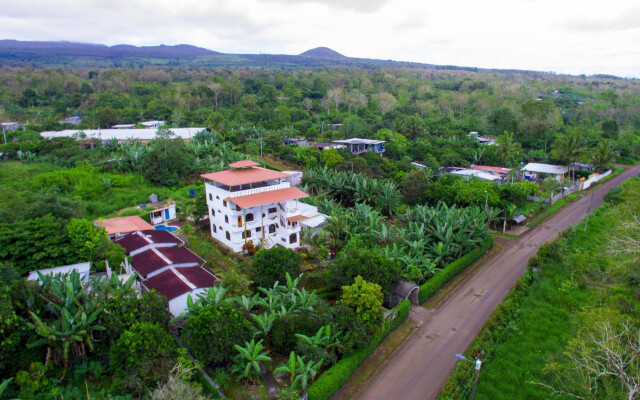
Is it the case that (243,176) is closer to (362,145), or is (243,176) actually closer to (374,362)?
(374,362)

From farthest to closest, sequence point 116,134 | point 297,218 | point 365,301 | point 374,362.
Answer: point 116,134 < point 297,218 < point 365,301 < point 374,362

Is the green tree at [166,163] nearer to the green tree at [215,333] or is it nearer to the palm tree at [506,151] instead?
the green tree at [215,333]

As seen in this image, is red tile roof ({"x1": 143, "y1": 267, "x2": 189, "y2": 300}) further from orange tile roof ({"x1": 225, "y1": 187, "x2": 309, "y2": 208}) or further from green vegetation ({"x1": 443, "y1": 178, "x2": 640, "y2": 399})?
green vegetation ({"x1": 443, "y1": 178, "x2": 640, "y2": 399})

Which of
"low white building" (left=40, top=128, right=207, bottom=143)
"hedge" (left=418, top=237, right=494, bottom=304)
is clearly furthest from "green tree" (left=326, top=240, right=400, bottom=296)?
"low white building" (left=40, top=128, right=207, bottom=143)

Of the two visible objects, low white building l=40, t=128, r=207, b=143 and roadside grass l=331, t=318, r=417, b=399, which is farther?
low white building l=40, t=128, r=207, b=143

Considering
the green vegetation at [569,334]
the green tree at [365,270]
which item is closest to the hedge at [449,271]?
the green tree at [365,270]

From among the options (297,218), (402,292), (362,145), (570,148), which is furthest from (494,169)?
(402,292)

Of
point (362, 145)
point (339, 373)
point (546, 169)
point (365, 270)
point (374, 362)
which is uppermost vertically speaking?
point (362, 145)
